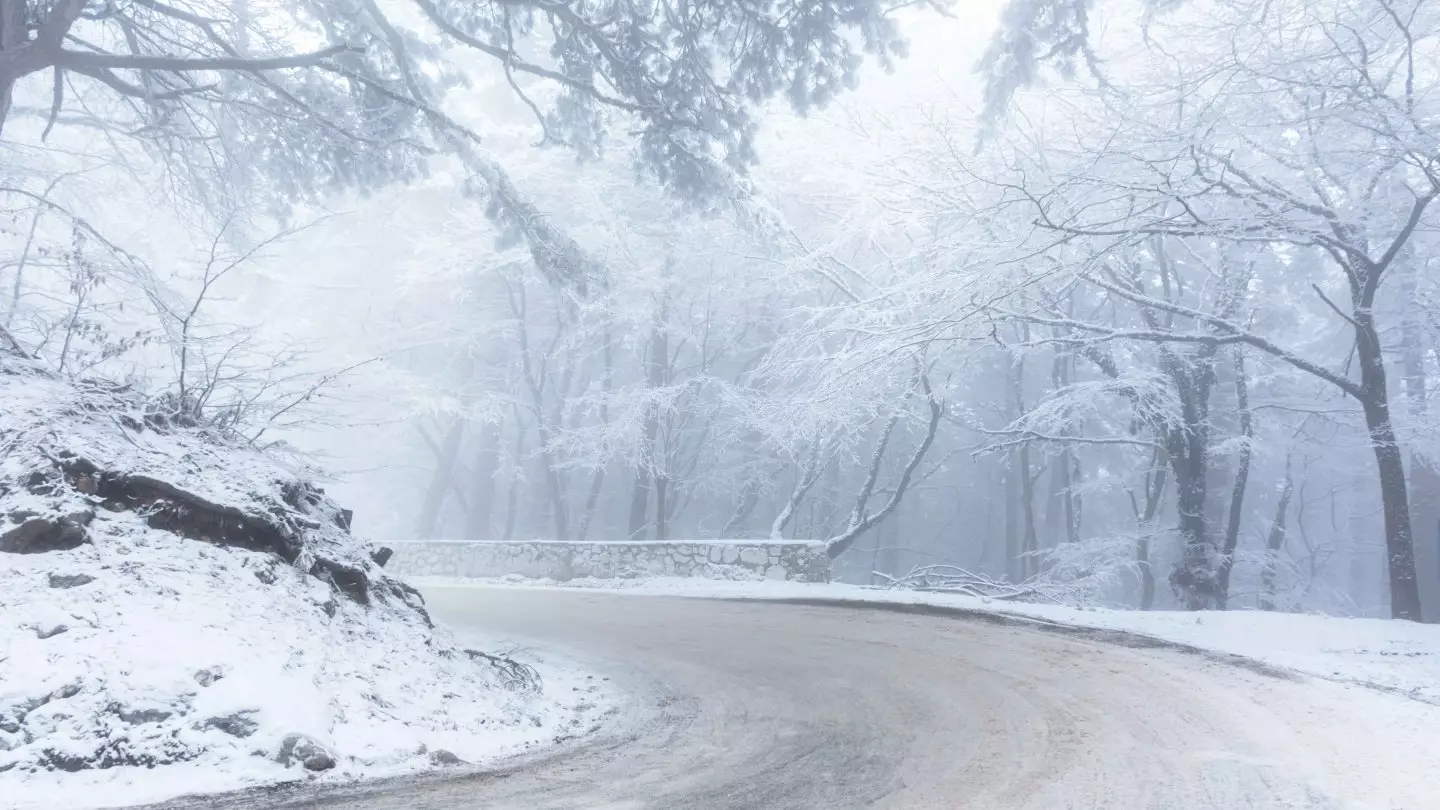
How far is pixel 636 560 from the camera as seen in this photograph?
16.4m

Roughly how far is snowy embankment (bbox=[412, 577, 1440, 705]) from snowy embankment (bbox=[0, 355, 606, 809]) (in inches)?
206

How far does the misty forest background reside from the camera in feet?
27.4

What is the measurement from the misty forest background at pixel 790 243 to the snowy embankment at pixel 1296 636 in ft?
9.75

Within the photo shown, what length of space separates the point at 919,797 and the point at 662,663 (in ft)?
13.1

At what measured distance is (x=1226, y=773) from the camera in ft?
11.9

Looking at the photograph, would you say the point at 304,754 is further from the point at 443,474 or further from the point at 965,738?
the point at 443,474

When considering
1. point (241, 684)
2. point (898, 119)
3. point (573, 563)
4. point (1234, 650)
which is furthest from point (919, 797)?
point (898, 119)

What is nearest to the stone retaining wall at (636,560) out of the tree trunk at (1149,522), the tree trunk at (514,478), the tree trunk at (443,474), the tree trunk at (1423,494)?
the tree trunk at (514,478)

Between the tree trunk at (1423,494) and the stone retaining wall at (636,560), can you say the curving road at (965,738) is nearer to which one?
the stone retaining wall at (636,560)

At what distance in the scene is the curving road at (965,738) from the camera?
338 cm

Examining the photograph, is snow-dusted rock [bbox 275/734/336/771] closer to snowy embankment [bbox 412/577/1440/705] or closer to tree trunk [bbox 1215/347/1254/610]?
snowy embankment [bbox 412/577/1440/705]

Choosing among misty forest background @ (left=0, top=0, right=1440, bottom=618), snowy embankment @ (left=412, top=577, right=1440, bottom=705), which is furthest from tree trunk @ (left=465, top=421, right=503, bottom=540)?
snowy embankment @ (left=412, top=577, right=1440, bottom=705)

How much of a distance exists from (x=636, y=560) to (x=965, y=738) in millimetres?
12502

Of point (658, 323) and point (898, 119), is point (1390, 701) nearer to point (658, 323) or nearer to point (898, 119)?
point (898, 119)
